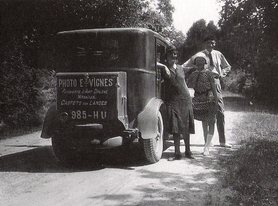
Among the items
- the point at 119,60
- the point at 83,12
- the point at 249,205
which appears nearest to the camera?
the point at 249,205

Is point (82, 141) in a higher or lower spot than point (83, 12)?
lower

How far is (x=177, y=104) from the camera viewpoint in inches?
279

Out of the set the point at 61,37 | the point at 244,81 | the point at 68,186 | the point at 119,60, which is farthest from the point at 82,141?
the point at 244,81

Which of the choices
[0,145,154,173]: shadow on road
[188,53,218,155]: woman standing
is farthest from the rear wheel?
[188,53,218,155]: woman standing

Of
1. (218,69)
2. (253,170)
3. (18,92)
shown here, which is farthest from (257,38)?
(253,170)

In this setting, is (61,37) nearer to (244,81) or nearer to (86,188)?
(86,188)

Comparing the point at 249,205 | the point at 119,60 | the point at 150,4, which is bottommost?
the point at 249,205

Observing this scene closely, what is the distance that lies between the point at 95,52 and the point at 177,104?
1820 millimetres

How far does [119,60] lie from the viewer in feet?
21.9

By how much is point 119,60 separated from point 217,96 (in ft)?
7.73

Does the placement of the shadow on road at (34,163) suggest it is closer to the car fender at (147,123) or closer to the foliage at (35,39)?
the car fender at (147,123)

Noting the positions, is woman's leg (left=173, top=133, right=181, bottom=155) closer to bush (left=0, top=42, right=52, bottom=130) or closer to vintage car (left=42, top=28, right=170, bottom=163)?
vintage car (left=42, top=28, right=170, bottom=163)

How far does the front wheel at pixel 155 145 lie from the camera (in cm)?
653

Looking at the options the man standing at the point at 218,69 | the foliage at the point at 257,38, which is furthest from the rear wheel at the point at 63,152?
the foliage at the point at 257,38
